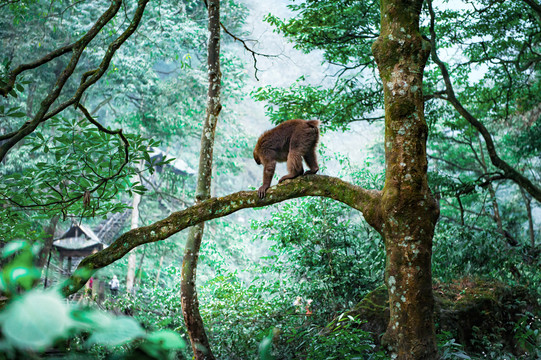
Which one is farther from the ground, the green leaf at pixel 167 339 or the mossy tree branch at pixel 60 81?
the mossy tree branch at pixel 60 81

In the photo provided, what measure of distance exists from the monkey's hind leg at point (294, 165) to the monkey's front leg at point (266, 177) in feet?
0.49

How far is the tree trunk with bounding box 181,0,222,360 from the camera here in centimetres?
443

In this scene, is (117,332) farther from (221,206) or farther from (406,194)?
(221,206)

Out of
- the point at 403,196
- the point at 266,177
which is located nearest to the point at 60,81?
the point at 266,177

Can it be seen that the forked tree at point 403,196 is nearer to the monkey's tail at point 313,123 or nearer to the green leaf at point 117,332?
the monkey's tail at point 313,123

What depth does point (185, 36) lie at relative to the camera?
10.4m

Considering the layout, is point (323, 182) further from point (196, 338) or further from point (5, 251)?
point (5, 251)

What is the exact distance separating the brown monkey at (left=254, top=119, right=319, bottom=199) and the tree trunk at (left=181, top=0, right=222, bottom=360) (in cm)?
70

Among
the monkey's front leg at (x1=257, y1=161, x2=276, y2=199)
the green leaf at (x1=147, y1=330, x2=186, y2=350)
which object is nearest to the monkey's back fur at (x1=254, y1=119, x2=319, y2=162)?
the monkey's front leg at (x1=257, y1=161, x2=276, y2=199)

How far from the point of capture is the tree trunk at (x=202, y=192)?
4.43m

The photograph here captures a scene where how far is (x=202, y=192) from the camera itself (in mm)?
4625

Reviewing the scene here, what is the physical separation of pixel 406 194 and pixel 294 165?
126 cm

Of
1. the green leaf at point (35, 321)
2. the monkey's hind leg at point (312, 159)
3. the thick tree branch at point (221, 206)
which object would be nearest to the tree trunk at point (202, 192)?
the monkey's hind leg at point (312, 159)

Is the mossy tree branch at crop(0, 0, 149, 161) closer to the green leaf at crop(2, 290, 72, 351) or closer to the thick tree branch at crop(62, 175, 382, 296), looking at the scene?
the thick tree branch at crop(62, 175, 382, 296)
